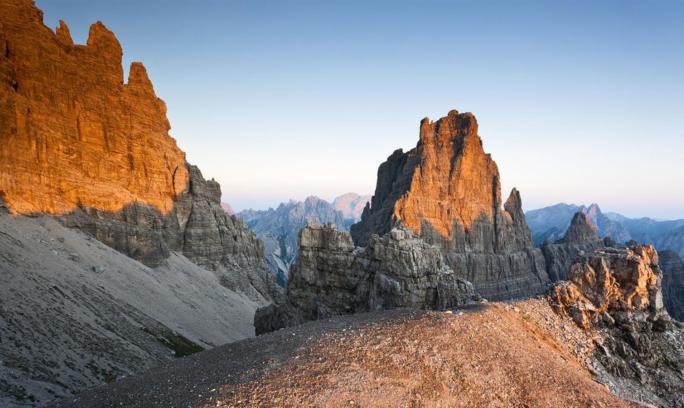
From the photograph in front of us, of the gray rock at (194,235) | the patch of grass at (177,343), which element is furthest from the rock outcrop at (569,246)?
the patch of grass at (177,343)

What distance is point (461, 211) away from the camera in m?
117

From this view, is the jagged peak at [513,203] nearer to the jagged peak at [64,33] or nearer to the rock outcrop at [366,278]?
the rock outcrop at [366,278]

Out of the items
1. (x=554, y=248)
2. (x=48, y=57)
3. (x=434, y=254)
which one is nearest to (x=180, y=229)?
(x=48, y=57)

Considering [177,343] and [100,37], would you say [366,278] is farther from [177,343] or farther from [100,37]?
[100,37]

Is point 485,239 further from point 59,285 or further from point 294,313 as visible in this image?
point 59,285

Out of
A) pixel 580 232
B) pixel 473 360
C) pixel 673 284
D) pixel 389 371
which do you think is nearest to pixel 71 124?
pixel 389 371

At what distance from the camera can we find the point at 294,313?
142ft

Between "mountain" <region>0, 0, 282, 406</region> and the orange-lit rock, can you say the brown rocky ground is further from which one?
the orange-lit rock

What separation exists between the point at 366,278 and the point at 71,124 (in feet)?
198

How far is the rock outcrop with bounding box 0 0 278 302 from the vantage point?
186 feet

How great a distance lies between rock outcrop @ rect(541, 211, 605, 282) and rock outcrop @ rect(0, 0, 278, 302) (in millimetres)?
98003

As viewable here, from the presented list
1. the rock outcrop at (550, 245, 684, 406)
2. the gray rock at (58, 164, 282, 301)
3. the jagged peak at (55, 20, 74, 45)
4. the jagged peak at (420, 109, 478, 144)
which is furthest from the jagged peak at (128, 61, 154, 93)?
the rock outcrop at (550, 245, 684, 406)

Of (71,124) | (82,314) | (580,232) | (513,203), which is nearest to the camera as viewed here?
(82,314)

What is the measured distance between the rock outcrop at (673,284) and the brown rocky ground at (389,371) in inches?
5015
